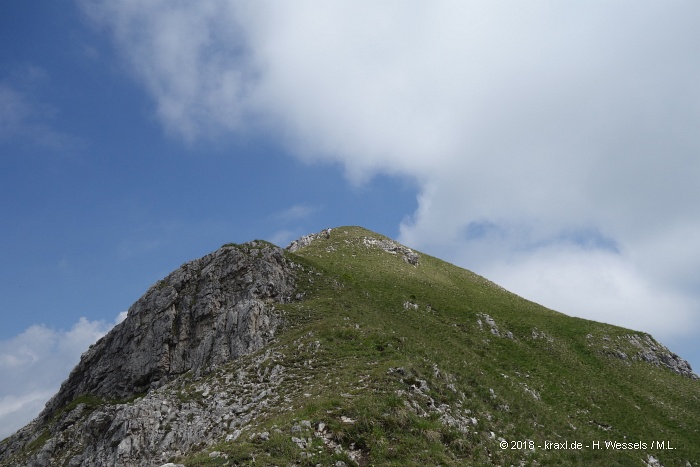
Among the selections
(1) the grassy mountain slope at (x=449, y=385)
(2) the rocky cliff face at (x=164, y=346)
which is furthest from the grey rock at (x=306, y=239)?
(2) the rocky cliff face at (x=164, y=346)

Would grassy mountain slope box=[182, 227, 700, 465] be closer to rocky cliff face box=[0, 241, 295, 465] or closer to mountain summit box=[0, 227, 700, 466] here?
mountain summit box=[0, 227, 700, 466]

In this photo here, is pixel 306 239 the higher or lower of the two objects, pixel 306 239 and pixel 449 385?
the higher

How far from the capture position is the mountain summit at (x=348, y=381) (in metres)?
22.2

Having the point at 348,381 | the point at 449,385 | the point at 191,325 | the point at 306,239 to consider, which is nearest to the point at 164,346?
the point at 191,325

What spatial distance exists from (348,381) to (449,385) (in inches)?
300

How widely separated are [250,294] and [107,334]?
63.7 feet

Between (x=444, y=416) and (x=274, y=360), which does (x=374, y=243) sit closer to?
(x=274, y=360)

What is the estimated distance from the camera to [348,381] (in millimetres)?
27078

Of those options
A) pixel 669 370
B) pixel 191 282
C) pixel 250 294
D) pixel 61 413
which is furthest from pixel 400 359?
pixel 669 370

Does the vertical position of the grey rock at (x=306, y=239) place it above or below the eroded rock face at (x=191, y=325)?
above

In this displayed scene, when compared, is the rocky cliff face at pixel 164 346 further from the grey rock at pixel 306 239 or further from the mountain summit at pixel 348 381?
the grey rock at pixel 306 239

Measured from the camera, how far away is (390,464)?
61.9ft

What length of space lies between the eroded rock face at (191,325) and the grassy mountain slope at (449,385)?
417 cm

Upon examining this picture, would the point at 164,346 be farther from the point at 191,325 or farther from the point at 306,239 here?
the point at 306,239
